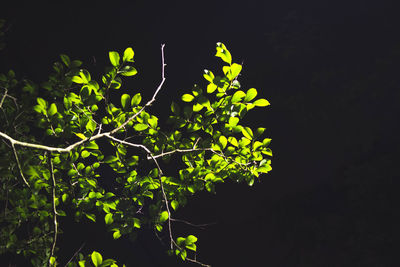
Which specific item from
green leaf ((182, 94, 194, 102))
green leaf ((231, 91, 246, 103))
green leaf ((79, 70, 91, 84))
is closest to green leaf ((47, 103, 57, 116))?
green leaf ((79, 70, 91, 84))

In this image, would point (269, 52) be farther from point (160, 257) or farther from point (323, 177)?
point (160, 257)

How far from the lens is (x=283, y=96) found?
5043 millimetres

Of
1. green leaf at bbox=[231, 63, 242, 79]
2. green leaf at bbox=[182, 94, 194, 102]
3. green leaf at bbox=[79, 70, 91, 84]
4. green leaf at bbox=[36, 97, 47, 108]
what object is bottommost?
green leaf at bbox=[36, 97, 47, 108]

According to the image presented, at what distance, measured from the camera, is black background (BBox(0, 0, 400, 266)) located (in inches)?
157

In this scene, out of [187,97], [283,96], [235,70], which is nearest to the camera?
[235,70]

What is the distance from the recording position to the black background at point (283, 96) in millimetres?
3977

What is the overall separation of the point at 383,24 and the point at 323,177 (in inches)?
105

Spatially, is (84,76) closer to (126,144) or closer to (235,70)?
(126,144)

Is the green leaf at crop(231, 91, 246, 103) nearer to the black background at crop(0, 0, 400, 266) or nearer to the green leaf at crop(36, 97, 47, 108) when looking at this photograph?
the green leaf at crop(36, 97, 47, 108)

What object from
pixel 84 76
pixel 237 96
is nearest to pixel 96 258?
pixel 84 76

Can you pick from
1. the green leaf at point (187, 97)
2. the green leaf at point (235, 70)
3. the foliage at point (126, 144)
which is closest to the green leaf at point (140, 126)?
the foliage at point (126, 144)

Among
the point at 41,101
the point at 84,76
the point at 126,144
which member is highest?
the point at 84,76

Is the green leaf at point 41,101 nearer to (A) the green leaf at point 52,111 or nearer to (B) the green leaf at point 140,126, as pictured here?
(A) the green leaf at point 52,111

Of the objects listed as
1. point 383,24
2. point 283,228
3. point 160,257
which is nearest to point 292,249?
point 283,228
